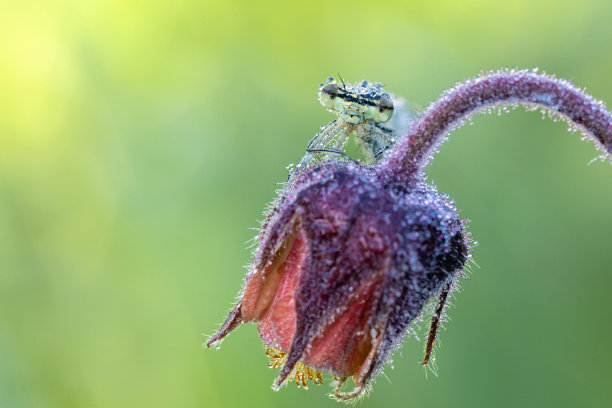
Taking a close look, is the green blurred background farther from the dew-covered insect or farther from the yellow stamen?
the yellow stamen

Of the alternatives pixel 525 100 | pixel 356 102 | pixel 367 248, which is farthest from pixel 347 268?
pixel 356 102

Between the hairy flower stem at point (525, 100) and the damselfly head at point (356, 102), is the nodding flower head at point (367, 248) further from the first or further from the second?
the damselfly head at point (356, 102)

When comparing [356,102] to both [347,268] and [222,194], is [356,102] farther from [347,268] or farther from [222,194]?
[222,194]

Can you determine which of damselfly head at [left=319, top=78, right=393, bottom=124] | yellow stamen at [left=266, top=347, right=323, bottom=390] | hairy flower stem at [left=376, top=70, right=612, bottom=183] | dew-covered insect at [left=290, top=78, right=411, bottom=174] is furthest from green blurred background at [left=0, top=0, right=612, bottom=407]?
hairy flower stem at [left=376, top=70, right=612, bottom=183]

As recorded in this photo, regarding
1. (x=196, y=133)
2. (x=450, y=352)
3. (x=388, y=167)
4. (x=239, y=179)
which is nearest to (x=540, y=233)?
(x=450, y=352)

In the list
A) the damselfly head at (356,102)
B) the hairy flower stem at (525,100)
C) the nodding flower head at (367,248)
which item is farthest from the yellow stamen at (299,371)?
the damselfly head at (356,102)
